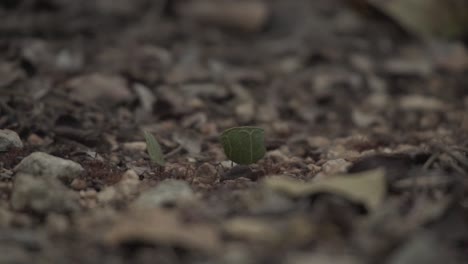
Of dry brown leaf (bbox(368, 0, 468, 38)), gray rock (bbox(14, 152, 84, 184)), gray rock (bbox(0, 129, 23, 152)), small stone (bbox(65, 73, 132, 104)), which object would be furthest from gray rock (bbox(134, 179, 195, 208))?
dry brown leaf (bbox(368, 0, 468, 38))

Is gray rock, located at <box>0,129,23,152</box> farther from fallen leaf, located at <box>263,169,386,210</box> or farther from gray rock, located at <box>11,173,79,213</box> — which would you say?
fallen leaf, located at <box>263,169,386,210</box>

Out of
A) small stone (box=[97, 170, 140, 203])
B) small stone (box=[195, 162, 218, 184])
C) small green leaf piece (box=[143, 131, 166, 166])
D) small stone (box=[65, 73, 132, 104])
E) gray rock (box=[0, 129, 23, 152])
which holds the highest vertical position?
small stone (box=[65, 73, 132, 104])

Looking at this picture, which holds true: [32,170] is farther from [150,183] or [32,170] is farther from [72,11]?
[72,11]

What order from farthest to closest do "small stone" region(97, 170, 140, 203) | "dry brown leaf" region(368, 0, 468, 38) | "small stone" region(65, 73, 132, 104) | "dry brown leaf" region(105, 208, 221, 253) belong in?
"dry brown leaf" region(368, 0, 468, 38)
"small stone" region(65, 73, 132, 104)
"small stone" region(97, 170, 140, 203)
"dry brown leaf" region(105, 208, 221, 253)

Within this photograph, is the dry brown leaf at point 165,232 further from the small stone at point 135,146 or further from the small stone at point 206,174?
the small stone at point 135,146

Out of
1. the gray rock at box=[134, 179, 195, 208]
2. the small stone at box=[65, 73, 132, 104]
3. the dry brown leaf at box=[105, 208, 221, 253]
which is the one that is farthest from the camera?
the small stone at box=[65, 73, 132, 104]

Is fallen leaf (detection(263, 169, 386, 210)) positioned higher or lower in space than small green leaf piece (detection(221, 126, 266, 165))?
lower

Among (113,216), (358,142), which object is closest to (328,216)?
(113,216)

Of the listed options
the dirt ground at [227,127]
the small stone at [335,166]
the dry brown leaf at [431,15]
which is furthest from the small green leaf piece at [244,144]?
the dry brown leaf at [431,15]
